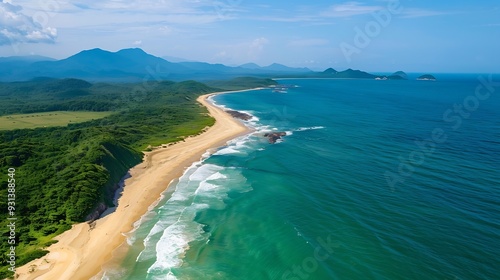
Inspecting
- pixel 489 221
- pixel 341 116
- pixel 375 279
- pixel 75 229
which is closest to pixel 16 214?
pixel 75 229

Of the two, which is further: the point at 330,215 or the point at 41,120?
the point at 41,120

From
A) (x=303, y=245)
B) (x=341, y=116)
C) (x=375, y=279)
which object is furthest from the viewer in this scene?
(x=341, y=116)

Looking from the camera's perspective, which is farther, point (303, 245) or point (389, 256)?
point (303, 245)

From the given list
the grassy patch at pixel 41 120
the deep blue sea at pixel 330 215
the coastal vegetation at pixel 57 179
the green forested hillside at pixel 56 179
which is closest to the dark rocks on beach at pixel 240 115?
the coastal vegetation at pixel 57 179

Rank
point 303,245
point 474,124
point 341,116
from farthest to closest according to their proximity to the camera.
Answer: point 341,116 → point 474,124 → point 303,245

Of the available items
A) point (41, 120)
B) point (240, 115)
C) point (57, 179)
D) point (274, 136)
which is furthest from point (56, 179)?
point (41, 120)

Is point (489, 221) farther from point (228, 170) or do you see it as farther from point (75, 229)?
point (75, 229)

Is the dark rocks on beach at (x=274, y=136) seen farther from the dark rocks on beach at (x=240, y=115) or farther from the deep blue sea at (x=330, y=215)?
the dark rocks on beach at (x=240, y=115)

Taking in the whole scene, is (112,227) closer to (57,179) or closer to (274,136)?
(57,179)

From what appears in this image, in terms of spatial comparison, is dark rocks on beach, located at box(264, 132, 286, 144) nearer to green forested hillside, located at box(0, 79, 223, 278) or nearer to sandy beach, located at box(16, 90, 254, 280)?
sandy beach, located at box(16, 90, 254, 280)
